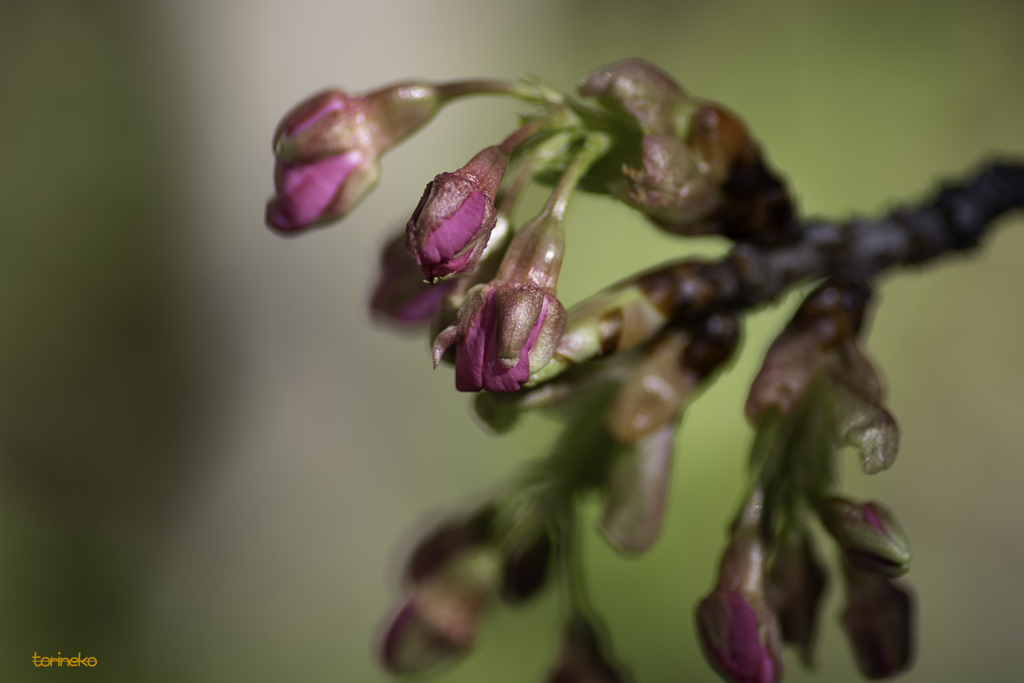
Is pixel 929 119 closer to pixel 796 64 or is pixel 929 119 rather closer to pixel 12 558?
pixel 796 64

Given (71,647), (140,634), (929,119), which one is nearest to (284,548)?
(140,634)

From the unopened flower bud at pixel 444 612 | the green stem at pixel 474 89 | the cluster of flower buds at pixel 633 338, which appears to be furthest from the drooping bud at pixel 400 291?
the unopened flower bud at pixel 444 612

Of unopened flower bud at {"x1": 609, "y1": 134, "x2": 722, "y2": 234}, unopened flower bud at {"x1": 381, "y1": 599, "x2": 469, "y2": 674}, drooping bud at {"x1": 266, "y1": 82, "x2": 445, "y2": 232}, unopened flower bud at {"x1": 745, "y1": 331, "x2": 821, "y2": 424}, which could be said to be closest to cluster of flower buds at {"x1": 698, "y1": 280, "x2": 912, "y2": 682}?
unopened flower bud at {"x1": 745, "y1": 331, "x2": 821, "y2": 424}

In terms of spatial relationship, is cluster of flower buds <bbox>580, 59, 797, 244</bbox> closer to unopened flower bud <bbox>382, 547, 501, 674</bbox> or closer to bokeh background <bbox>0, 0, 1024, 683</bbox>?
unopened flower bud <bbox>382, 547, 501, 674</bbox>

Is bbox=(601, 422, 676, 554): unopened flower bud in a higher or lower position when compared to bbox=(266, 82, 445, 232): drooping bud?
lower

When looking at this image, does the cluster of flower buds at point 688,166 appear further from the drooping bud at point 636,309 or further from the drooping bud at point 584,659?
the drooping bud at point 584,659

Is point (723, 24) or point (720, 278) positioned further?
point (723, 24)
